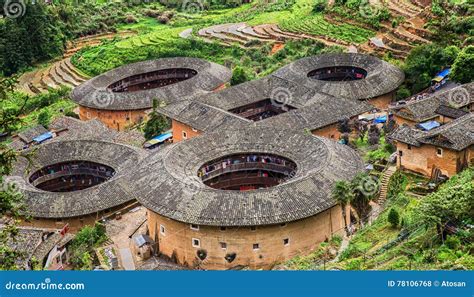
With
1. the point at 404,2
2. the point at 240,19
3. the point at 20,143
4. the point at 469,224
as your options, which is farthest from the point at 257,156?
the point at 240,19

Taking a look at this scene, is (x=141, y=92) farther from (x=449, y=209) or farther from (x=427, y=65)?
(x=449, y=209)

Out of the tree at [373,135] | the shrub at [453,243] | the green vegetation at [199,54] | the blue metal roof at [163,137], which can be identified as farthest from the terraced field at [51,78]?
the shrub at [453,243]

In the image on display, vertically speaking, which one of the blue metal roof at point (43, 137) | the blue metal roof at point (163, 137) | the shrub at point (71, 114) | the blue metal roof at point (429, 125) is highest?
the blue metal roof at point (429, 125)

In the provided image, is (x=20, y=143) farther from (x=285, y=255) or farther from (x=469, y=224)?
(x=469, y=224)

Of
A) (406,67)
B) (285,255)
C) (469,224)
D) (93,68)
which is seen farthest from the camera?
(93,68)

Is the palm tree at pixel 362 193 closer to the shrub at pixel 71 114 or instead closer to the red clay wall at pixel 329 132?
the red clay wall at pixel 329 132

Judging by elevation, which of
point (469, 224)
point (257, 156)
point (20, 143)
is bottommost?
point (20, 143)

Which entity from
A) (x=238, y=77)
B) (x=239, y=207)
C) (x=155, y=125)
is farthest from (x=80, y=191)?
(x=238, y=77)

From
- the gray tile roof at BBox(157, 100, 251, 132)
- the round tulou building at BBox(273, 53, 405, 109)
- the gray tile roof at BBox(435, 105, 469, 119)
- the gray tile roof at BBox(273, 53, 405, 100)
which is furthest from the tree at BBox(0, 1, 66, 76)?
the gray tile roof at BBox(435, 105, 469, 119)
